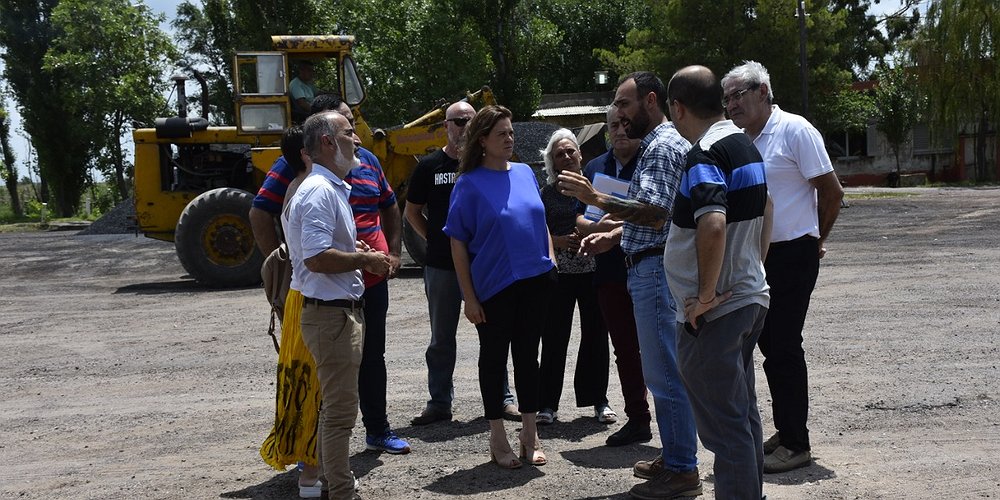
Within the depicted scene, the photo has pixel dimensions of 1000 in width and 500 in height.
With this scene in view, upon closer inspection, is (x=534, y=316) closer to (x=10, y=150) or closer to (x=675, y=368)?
(x=675, y=368)

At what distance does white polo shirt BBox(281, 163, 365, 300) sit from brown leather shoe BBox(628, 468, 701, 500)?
5.33 feet

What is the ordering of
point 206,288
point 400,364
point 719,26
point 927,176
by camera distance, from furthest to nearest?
point 927,176 → point 719,26 → point 206,288 → point 400,364

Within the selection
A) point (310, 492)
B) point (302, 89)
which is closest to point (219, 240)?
point (302, 89)

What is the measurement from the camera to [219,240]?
14.7 metres

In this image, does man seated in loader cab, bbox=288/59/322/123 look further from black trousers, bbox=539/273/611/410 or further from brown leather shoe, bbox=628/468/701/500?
brown leather shoe, bbox=628/468/701/500

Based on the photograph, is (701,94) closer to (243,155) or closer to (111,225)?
(243,155)

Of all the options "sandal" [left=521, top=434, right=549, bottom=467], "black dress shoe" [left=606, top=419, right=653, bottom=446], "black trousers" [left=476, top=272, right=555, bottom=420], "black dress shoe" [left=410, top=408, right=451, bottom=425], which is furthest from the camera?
"black dress shoe" [left=410, top=408, right=451, bottom=425]

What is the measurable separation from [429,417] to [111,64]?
1488 inches

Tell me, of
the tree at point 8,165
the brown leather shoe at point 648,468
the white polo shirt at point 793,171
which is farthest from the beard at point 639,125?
the tree at point 8,165

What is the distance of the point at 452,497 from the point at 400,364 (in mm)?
3608

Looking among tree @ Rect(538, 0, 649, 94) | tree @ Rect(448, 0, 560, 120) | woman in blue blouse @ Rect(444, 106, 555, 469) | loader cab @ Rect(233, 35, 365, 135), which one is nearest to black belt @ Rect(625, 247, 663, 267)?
woman in blue blouse @ Rect(444, 106, 555, 469)

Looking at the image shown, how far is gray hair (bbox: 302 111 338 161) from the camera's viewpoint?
193 inches

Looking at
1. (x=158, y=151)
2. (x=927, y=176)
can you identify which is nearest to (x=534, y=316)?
(x=158, y=151)

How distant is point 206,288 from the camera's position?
1515cm
